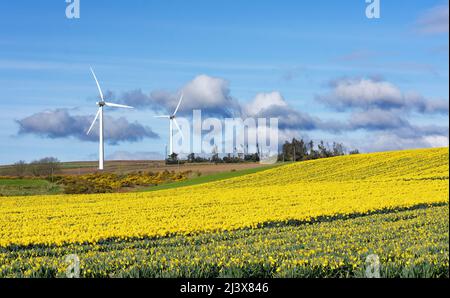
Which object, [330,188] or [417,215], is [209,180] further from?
[417,215]

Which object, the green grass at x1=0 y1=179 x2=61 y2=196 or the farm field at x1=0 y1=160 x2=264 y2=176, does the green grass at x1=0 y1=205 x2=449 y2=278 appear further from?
the farm field at x1=0 y1=160 x2=264 y2=176

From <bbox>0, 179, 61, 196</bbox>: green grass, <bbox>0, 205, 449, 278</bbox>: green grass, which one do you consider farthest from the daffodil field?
<bbox>0, 179, 61, 196</bbox>: green grass

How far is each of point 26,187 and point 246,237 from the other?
40.6 metres

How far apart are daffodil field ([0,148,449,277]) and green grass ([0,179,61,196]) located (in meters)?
12.0

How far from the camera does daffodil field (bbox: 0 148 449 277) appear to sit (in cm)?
1043

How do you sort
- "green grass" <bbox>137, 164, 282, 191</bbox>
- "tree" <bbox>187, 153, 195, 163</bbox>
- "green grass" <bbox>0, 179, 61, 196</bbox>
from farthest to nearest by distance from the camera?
"tree" <bbox>187, 153, 195, 163</bbox> < "green grass" <bbox>137, 164, 282, 191</bbox> < "green grass" <bbox>0, 179, 61, 196</bbox>

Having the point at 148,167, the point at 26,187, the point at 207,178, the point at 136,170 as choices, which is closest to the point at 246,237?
the point at 26,187

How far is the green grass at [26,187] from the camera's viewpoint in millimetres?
51603

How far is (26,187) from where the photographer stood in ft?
178

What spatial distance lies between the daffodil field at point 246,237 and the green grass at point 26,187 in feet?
39.3

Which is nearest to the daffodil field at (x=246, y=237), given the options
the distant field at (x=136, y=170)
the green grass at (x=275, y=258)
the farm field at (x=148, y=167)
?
the green grass at (x=275, y=258)
